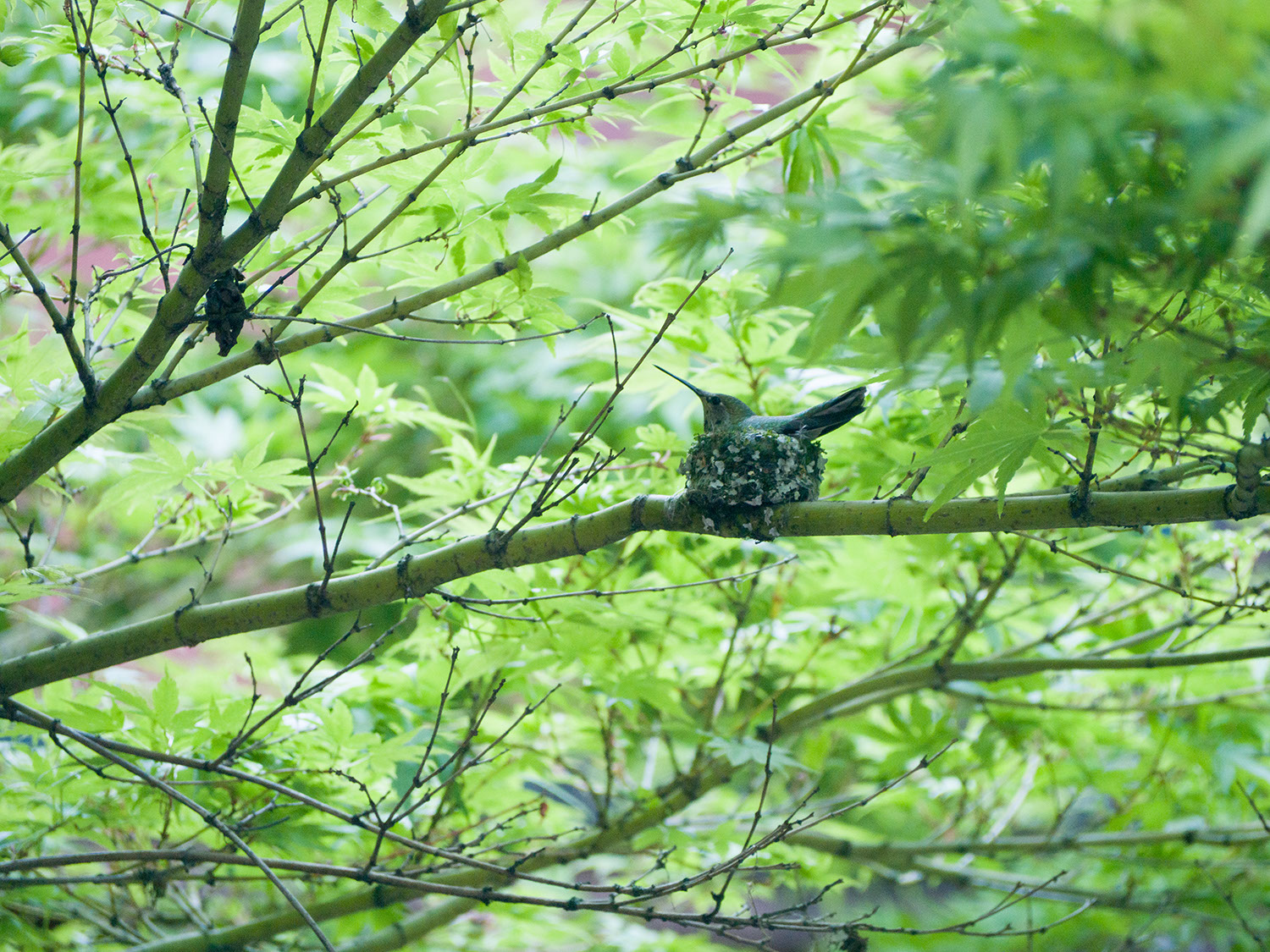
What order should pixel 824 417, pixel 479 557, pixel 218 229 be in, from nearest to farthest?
pixel 218 229 → pixel 479 557 → pixel 824 417

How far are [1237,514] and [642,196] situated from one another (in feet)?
2.51

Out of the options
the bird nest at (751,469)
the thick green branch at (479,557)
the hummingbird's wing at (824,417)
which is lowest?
the thick green branch at (479,557)

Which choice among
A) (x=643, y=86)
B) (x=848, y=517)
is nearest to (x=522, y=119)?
(x=643, y=86)

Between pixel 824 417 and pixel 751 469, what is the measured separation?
0.17 m

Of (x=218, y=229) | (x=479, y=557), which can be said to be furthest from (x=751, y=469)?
(x=218, y=229)

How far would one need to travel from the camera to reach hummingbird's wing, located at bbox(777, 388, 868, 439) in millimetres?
1242

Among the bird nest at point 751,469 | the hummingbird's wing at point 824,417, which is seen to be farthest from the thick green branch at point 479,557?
the hummingbird's wing at point 824,417

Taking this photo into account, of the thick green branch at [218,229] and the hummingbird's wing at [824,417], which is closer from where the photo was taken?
the thick green branch at [218,229]

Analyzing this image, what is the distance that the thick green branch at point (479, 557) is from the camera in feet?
3.44

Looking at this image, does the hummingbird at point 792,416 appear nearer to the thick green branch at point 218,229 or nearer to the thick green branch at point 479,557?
the thick green branch at point 479,557

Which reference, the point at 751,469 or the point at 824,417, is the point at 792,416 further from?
the point at 751,469

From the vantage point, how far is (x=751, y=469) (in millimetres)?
1174

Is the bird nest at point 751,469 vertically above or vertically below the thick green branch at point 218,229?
below

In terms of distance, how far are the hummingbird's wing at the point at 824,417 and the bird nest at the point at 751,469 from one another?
2 centimetres
